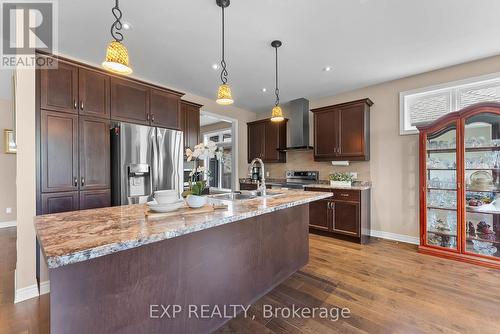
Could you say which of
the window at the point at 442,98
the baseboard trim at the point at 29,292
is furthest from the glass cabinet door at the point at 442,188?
the baseboard trim at the point at 29,292

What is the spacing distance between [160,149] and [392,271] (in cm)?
324

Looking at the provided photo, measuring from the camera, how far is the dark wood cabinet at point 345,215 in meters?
3.54

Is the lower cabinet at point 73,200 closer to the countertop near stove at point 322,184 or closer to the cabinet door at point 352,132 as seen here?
the countertop near stove at point 322,184

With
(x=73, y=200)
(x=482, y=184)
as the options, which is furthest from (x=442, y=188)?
(x=73, y=200)

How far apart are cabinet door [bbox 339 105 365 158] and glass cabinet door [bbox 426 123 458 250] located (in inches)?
35.5

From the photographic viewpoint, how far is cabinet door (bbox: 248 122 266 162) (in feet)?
17.2

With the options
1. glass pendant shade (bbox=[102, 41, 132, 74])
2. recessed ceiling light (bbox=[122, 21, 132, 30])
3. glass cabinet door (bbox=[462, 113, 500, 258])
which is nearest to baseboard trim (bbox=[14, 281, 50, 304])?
glass pendant shade (bbox=[102, 41, 132, 74])

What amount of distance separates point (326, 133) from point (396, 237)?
6.89ft

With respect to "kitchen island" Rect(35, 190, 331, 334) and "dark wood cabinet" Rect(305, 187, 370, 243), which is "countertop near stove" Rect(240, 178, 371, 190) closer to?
"dark wood cabinet" Rect(305, 187, 370, 243)

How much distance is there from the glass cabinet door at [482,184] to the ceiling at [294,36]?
38.3 inches

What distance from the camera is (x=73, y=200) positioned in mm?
2361

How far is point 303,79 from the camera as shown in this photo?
12.0 feet

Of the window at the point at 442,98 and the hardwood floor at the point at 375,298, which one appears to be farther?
the window at the point at 442,98

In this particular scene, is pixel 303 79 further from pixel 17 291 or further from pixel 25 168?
pixel 17 291
